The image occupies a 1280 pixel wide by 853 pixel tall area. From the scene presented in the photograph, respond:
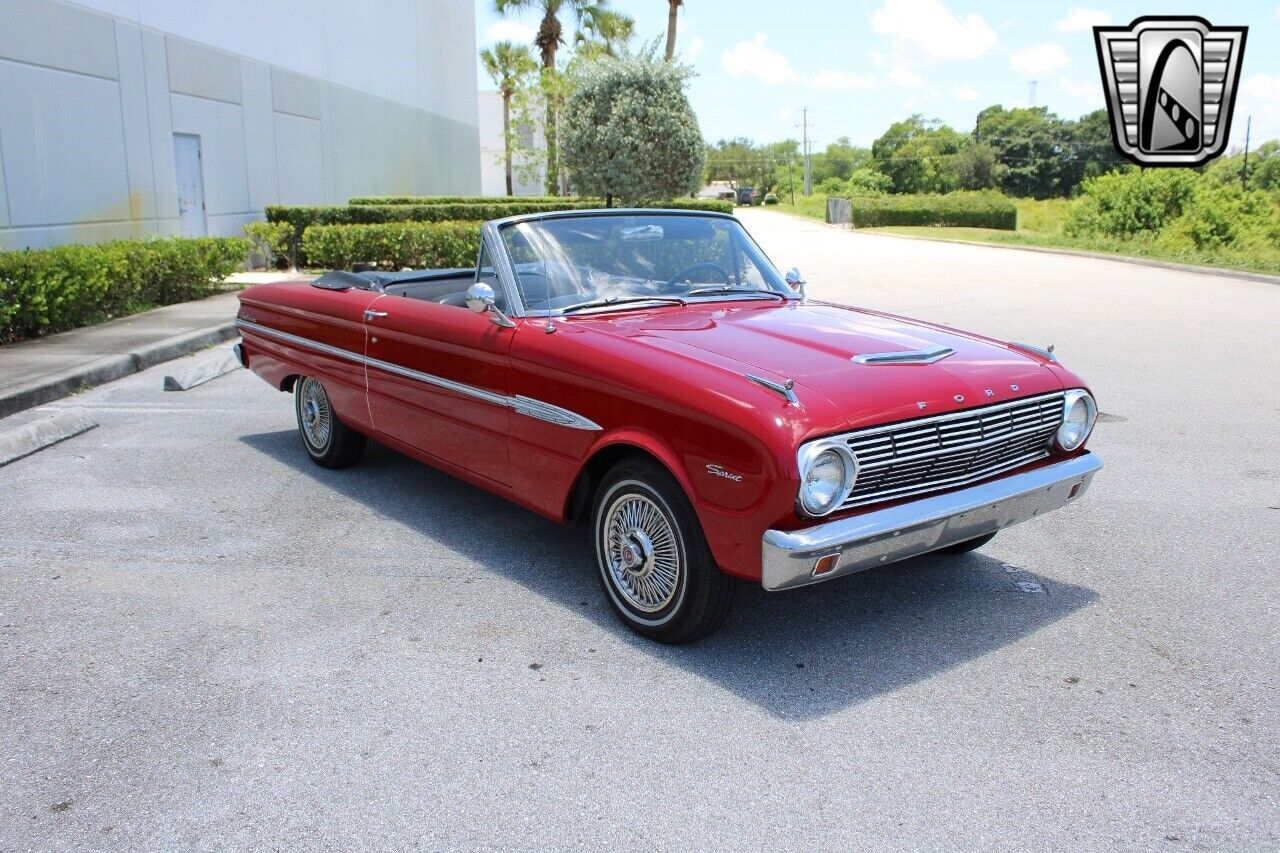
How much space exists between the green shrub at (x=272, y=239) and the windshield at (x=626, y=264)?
14.7 m

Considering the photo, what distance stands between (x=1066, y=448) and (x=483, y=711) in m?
2.53

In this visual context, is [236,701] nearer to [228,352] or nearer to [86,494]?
[86,494]

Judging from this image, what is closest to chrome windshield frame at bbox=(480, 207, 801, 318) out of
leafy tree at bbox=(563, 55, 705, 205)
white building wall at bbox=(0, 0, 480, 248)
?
white building wall at bbox=(0, 0, 480, 248)

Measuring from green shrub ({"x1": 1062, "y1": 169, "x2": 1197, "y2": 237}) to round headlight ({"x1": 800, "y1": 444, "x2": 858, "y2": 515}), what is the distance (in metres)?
34.2

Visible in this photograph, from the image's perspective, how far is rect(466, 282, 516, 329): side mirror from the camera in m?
4.64

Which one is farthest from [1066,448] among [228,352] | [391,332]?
[228,352]

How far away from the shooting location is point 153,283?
13.5m

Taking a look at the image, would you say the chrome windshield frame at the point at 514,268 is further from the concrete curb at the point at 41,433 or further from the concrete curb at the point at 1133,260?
the concrete curb at the point at 1133,260

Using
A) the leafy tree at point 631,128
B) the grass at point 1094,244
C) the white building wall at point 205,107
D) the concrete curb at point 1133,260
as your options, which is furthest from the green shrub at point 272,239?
the grass at point 1094,244

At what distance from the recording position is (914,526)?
362cm

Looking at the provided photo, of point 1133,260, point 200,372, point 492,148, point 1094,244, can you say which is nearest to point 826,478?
A: point 200,372

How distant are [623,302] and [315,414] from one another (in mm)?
2488

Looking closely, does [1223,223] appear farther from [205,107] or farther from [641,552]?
[641,552]

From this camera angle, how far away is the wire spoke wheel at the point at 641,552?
12.8 feet
